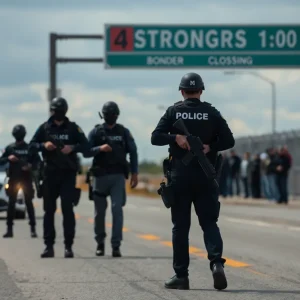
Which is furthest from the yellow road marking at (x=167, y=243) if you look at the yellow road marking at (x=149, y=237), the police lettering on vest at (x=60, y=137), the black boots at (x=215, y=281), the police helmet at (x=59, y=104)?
the black boots at (x=215, y=281)

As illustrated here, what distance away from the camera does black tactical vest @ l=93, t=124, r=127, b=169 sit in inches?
552

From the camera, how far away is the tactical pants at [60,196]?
544 inches

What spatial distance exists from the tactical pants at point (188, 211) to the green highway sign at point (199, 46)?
826 inches

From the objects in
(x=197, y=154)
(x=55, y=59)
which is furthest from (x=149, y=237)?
(x=55, y=59)

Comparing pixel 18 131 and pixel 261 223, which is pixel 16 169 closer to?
pixel 18 131

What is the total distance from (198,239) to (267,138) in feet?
82.3

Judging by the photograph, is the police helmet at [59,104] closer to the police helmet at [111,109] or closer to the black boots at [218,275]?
the police helmet at [111,109]

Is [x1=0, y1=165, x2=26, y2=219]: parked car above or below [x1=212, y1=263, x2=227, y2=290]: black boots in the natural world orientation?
above

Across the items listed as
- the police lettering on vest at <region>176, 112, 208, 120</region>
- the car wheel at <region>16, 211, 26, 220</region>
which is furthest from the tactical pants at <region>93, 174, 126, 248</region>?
the car wheel at <region>16, 211, 26, 220</region>

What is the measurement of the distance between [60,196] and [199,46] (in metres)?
17.7

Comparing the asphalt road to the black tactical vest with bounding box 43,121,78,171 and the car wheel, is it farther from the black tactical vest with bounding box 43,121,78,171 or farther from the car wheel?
the car wheel

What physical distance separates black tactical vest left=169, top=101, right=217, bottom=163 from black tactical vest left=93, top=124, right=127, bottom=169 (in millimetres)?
3939

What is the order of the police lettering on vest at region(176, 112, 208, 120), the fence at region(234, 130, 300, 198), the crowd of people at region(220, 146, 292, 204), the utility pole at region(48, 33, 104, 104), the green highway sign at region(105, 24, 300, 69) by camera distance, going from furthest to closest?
the fence at region(234, 130, 300, 198)
the crowd of people at region(220, 146, 292, 204)
the green highway sign at region(105, 24, 300, 69)
the utility pole at region(48, 33, 104, 104)
the police lettering on vest at region(176, 112, 208, 120)

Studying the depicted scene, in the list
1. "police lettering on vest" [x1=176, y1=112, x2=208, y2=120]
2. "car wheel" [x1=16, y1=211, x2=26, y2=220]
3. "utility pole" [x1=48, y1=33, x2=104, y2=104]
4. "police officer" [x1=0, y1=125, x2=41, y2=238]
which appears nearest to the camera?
"police lettering on vest" [x1=176, y1=112, x2=208, y2=120]
